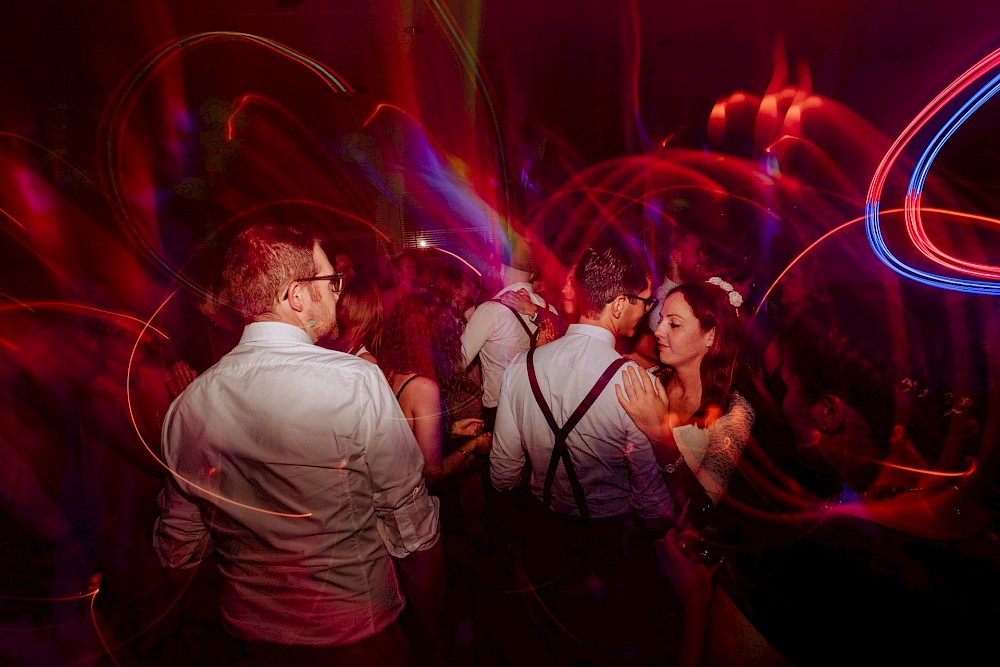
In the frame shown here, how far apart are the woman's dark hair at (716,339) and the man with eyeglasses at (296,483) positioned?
1.51 meters

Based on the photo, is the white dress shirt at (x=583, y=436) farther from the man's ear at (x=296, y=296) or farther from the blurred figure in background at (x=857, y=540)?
the man's ear at (x=296, y=296)

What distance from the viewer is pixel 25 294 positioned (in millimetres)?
3350

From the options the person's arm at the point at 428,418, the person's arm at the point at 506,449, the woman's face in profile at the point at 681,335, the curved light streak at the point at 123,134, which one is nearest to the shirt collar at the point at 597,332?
the person's arm at the point at 506,449

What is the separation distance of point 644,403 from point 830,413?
0.73m

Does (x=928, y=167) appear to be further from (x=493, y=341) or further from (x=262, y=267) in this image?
(x=262, y=267)

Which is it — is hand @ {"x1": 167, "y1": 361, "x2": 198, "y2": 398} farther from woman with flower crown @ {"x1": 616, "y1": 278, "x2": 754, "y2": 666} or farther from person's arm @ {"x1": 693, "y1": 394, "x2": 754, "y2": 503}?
person's arm @ {"x1": 693, "y1": 394, "x2": 754, "y2": 503}

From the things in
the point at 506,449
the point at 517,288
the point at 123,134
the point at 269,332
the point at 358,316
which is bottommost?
the point at 506,449

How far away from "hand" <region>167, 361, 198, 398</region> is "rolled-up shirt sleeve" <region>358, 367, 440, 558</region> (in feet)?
7.21

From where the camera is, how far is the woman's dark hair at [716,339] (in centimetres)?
218

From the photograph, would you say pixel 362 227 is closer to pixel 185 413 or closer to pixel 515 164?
pixel 515 164

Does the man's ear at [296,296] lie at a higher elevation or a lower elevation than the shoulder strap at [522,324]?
higher

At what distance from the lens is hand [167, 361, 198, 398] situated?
2.85m

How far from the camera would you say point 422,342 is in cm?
238

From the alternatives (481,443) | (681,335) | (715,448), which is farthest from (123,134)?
(715,448)
